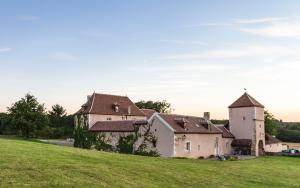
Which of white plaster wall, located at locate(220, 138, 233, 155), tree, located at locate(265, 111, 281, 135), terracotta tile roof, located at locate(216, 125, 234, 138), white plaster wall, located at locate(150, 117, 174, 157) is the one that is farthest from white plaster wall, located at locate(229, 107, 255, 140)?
tree, located at locate(265, 111, 281, 135)

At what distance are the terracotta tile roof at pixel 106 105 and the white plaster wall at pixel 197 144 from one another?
15.7 meters

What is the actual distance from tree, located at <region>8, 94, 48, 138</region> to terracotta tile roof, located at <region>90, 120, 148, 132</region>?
66.3 feet

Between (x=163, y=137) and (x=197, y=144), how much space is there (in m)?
5.69

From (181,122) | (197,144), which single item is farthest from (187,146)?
(181,122)

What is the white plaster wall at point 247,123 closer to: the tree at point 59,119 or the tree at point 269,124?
the tree at point 269,124

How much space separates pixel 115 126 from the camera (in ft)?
186

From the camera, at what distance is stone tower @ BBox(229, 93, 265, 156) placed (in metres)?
61.2

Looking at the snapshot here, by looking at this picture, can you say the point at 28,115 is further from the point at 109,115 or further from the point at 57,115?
the point at 57,115

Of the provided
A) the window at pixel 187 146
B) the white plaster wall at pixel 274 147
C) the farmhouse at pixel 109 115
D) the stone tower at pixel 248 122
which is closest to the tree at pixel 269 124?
the white plaster wall at pixel 274 147

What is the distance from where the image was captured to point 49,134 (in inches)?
3575

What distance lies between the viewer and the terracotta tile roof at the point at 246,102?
6153 centimetres

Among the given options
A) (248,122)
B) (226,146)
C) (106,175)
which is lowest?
(106,175)

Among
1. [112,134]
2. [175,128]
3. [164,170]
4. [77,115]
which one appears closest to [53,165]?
[164,170]

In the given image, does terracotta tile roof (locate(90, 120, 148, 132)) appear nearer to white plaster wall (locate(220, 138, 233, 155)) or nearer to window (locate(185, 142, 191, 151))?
window (locate(185, 142, 191, 151))
